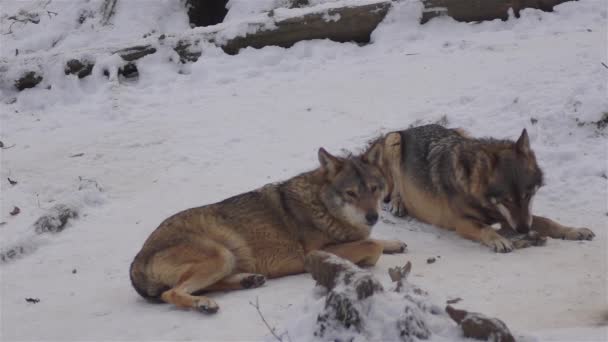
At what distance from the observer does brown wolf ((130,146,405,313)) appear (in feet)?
19.6

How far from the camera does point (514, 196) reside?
6.71 meters

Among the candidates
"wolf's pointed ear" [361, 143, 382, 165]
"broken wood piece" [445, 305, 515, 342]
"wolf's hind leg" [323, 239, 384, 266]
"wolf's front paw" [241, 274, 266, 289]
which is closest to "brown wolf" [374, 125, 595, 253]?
"wolf's pointed ear" [361, 143, 382, 165]

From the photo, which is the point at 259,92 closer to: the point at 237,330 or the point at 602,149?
the point at 602,149

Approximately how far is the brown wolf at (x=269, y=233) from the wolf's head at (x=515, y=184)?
100 centimetres

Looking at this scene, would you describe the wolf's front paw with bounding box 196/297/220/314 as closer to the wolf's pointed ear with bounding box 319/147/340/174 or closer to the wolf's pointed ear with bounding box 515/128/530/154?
the wolf's pointed ear with bounding box 319/147/340/174

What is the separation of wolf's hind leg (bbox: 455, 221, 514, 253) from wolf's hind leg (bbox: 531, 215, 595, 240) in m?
0.39

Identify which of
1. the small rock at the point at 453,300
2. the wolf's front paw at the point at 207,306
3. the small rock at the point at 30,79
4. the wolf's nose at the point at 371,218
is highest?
the small rock at the point at 30,79

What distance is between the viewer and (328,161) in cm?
661

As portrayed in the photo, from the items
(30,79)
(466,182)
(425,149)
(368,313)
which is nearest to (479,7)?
(425,149)

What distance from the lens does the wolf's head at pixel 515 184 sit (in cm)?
668

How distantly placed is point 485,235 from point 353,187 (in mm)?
1474

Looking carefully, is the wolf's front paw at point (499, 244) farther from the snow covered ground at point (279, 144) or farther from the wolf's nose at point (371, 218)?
the wolf's nose at point (371, 218)

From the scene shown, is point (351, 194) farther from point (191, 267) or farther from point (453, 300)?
point (453, 300)

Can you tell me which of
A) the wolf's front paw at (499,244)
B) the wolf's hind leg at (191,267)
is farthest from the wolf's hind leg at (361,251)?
the wolf's front paw at (499,244)
